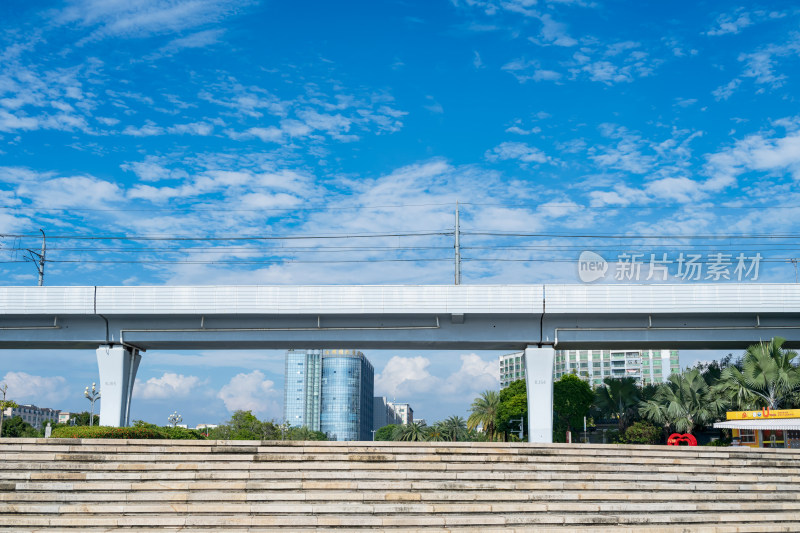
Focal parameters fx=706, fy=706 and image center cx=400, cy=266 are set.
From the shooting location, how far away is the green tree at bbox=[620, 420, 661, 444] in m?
42.2

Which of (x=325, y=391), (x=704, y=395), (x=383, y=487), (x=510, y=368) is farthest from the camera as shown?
(x=325, y=391)

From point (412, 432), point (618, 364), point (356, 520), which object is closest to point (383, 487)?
point (356, 520)

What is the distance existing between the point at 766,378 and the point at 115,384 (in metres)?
27.4

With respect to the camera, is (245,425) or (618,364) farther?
(618,364)

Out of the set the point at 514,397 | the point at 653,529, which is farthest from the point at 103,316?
the point at 514,397

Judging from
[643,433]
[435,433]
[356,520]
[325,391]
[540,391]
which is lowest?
[435,433]

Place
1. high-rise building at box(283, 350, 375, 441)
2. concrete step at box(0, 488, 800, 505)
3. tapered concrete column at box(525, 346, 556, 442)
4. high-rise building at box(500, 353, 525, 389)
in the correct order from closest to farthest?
1. concrete step at box(0, 488, 800, 505)
2. tapered concrete column at box(525, 346, 556, 442)
3. high-rise building at box(500, 353, 525, 389)
4. high-rise building at box(283, 350, 375, 441)

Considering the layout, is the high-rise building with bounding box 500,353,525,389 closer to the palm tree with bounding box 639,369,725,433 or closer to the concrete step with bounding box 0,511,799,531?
the palm tree with bounding box 639,369,725,433

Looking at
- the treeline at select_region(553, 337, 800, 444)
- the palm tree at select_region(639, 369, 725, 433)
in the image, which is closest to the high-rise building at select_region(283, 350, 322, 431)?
the treeline at select_region(553, 337, 800, 444)

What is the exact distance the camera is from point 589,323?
30266mm

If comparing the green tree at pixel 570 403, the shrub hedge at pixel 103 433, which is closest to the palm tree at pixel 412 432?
the green tree at pixel 570 403

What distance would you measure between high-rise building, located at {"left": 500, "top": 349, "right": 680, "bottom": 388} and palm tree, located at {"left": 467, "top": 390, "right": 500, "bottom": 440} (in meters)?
72.1

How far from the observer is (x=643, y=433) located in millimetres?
42406

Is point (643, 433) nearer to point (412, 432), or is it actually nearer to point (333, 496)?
point (333, 496)
